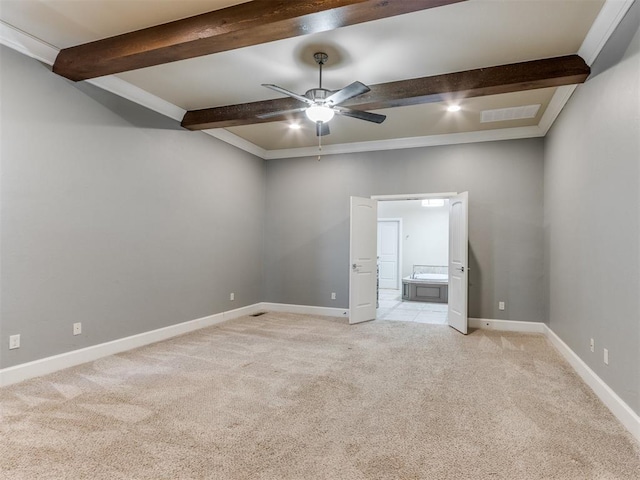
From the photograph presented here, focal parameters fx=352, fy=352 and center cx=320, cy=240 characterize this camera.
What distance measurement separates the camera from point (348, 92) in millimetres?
3059

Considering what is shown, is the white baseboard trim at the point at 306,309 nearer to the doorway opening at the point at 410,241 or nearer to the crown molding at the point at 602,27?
the doorway opening at the point at 410,241

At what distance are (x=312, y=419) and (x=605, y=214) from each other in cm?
273

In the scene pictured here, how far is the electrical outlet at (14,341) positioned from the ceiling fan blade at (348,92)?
3411 mm

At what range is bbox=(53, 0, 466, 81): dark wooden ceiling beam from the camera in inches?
89.9

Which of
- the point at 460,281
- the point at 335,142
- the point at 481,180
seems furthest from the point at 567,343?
the point at 335,142

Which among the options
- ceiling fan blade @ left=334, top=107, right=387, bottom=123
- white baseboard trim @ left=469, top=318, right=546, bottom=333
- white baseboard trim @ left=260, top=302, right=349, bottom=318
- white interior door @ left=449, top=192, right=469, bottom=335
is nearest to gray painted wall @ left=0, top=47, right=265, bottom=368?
white baseboard trim @ left=260, top=302, right=349, bottom=318

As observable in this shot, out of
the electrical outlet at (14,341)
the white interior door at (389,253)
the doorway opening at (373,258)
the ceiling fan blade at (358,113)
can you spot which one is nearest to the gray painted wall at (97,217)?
the electrical outlet at (14,341)

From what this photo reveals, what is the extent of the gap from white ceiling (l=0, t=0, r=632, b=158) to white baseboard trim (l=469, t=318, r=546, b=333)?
2.80 m

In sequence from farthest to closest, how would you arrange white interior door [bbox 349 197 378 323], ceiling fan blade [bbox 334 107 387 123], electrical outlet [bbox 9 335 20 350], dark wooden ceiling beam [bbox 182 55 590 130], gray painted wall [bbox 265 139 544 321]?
white interior door [bbox 349 197 378 323]
gray painted wall [bbox 265 139 544 321]
ceiling fan blade [bbox 334 107 387 123]
dark wooden ceiling beam [bbox 182 55 590 130]
electrical outlet [bbox 9 335 20 350]

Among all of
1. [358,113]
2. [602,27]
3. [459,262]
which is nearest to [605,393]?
[459,262]

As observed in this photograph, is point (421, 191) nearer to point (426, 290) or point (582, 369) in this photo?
point (426, 290)

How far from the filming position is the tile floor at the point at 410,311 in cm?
596

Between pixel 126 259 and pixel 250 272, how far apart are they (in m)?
2.48

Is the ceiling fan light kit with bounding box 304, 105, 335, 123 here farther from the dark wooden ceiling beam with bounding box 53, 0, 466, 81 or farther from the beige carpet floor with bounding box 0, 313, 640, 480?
the beige carpet floor with bounding box 0, 313, 640, 480
